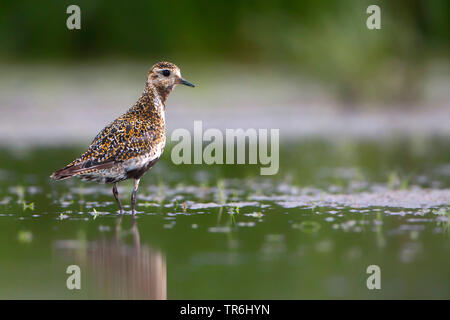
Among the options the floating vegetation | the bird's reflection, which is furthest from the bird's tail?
the floating vegetation

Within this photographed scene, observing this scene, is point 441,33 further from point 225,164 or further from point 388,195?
point 388,195

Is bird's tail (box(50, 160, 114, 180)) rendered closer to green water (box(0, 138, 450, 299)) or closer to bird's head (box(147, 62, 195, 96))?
green water (box(0, 138, 450, 299))

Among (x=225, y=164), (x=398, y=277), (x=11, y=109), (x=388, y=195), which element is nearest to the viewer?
(x=398, y=277)

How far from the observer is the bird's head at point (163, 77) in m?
8.61

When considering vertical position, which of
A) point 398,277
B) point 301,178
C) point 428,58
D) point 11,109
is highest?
point 428,58

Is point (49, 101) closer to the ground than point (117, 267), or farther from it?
farther from it

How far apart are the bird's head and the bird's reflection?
6.68 feet

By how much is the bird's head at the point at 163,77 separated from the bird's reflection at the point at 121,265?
204 centimetres

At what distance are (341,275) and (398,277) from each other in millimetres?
391

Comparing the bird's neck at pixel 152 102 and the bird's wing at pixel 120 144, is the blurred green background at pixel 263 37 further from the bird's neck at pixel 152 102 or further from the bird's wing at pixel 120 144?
the bird's wing at pixel 120 144

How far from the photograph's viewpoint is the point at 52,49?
20.4m

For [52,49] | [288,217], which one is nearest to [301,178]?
[288,217]

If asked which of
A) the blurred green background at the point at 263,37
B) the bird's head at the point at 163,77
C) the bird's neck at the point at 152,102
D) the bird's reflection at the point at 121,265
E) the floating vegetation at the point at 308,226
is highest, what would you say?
the blurred green background at the point at 263,37

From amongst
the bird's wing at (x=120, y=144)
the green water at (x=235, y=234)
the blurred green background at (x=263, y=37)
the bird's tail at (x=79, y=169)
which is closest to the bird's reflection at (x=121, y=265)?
the green water at (x=235, y=234)
